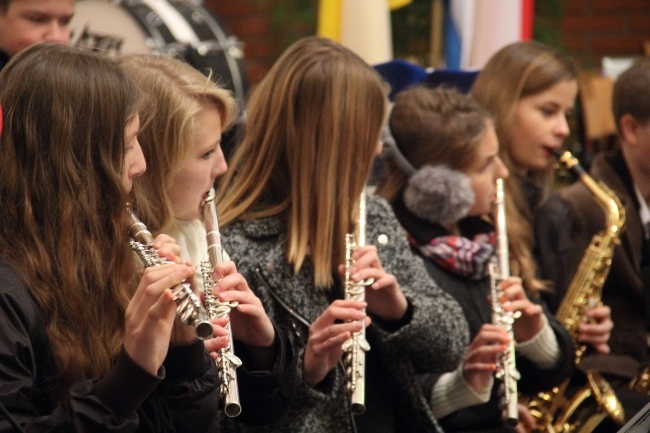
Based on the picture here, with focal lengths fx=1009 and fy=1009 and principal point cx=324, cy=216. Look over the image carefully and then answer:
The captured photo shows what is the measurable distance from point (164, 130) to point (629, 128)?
2055mm

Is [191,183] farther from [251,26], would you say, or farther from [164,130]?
[251,26]

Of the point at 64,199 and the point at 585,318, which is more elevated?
the point at 64,199

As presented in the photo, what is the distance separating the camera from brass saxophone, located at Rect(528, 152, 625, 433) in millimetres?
3039

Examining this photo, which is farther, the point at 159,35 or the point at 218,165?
the point at 159,35

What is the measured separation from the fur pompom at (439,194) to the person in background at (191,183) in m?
0.76

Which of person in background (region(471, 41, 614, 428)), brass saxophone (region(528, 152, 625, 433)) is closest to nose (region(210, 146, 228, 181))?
person in background (region(471, 41, 614, 428))

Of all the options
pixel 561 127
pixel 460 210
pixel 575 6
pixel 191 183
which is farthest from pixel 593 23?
pixel 191 183

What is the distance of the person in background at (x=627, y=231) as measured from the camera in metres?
3.22

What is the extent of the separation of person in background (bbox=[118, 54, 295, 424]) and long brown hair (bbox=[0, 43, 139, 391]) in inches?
11.2

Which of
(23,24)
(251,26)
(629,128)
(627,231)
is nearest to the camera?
(23,24)

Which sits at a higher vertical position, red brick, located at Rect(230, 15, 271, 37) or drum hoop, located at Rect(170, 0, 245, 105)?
drum hoop, located at Rect(170, 0, 245, 105)

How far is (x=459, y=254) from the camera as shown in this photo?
2.79 meters

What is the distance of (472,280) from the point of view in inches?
113

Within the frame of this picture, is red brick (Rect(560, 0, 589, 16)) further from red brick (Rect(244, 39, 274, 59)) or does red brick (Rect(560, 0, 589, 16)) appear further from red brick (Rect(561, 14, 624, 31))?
red brick (Rect(244, 39, 274, 59))
